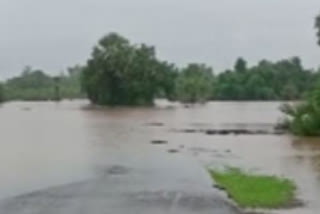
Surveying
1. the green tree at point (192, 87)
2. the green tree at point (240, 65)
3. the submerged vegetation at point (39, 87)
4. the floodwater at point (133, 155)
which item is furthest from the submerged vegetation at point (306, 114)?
the submerged vegetation at point (39, 87)

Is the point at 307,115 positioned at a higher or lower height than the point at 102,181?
higher

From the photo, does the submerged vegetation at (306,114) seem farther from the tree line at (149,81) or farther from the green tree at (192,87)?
the green tree at (192,87)

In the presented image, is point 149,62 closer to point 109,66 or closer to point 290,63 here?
point 109,66

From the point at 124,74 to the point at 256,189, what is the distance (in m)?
94.9

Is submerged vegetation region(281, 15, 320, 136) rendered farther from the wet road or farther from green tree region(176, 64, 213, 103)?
green tree region(176, 64, 213, 103)

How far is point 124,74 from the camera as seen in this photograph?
113 meters

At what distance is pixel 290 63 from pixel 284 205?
15043 cm

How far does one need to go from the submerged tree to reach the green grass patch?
8994cm

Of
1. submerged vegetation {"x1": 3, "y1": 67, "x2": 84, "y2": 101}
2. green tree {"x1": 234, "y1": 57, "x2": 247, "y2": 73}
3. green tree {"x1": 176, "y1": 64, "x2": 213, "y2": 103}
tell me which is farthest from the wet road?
submerged vegetation {"x1": 3, "y1": 67, "x2": 84, "y2": 101}

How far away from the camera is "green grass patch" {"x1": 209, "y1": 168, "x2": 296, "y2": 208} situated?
16281 mm

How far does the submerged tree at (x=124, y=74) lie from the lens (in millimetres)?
112938

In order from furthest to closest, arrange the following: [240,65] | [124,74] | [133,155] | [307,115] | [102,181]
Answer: [240,65] < [124,74] < [307,115] < [133,155] < [102,181]

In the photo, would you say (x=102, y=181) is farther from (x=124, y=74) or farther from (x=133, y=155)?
(x=124, y=74)

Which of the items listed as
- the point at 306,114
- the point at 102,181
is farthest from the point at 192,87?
the point at 102,181
